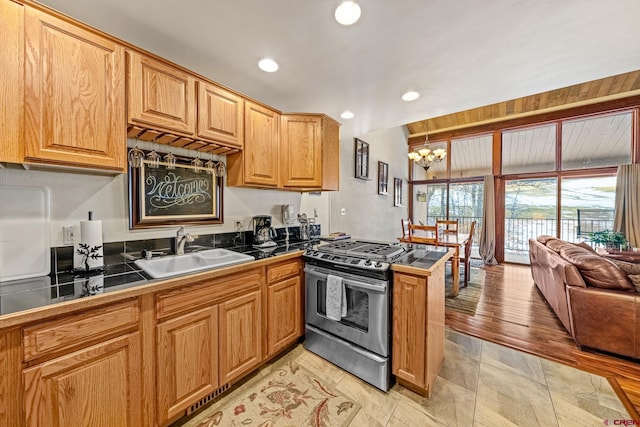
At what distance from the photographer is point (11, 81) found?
1.10 meters

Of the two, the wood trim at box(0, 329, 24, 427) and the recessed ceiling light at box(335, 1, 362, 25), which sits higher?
the recessed ceiling light at box(335, 1, 362, 25)

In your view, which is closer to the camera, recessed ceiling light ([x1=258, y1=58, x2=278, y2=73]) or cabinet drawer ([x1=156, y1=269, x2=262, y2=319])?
cabinet drawer ([x1=156, y1=269, x2=262, y2=319])

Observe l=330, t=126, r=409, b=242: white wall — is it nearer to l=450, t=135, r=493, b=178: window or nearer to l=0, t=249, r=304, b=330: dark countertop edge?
l=450, t=135, r=493, b=178: window

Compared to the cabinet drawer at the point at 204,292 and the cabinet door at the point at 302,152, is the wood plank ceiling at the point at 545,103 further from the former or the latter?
the cabinet drawer at the point at 204,292

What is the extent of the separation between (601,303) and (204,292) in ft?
10.5

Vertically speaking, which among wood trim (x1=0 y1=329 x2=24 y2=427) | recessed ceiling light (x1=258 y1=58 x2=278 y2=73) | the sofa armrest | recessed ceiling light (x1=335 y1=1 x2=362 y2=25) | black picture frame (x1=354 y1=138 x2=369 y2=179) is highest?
recessed ceiling light (x1=258 y1=58 x2=278 y2=73)

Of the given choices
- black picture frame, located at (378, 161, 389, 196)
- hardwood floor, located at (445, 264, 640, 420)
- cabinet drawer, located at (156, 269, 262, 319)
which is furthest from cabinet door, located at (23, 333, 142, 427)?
black picture frame, located at (378, 161, 389, 196)

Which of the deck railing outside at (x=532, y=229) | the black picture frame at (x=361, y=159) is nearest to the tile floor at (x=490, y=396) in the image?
the black picture frame at (x=361, y=159)

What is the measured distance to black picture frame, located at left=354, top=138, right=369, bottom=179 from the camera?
4211mm

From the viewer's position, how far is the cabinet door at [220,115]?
178 centimetres

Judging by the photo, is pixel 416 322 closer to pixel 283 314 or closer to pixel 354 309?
pixel 354 309

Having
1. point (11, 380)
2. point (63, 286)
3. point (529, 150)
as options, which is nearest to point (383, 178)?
point (529, 150)

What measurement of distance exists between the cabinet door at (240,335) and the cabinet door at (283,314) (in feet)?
0.36

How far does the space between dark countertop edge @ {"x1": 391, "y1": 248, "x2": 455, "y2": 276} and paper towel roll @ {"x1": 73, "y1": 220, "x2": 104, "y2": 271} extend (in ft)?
6.22
